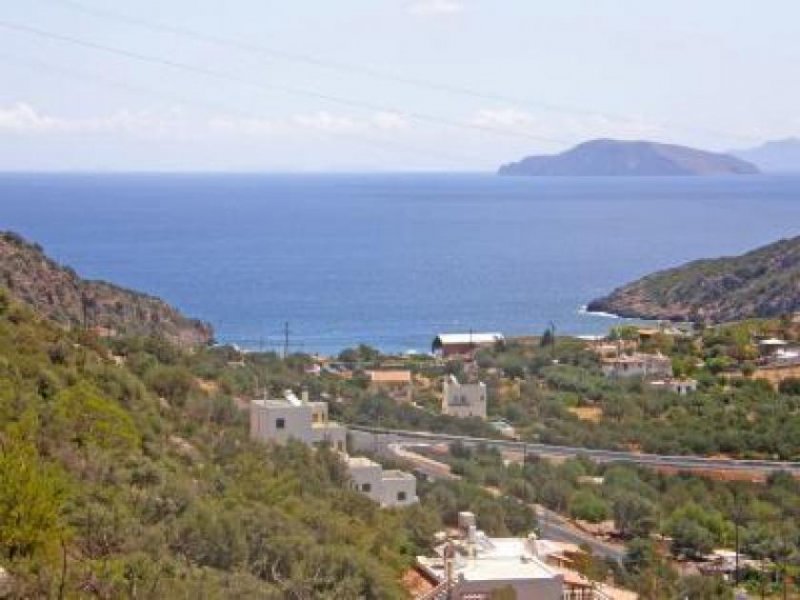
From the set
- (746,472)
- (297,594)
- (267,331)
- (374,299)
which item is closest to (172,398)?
(297,594)

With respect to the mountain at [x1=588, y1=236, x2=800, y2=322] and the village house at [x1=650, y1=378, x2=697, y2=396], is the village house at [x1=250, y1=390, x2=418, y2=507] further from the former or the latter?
the mountain at [x1=588, y1=236, x2=800, y2=322]

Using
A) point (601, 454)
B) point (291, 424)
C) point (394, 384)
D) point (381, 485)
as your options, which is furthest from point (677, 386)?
point (381, 485)

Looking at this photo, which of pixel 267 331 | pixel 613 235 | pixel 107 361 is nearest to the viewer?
pixel 107 361

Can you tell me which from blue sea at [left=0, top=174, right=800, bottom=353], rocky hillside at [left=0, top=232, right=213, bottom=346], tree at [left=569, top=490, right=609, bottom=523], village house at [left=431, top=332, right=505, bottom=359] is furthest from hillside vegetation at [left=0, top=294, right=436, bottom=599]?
blue sea at [left=0, top=174, right=800, bottom=353]

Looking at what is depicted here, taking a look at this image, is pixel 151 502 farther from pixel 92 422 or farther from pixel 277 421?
pixel 277 421

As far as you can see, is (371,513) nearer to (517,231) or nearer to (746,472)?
(746,472)
